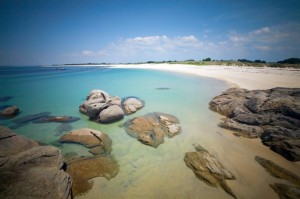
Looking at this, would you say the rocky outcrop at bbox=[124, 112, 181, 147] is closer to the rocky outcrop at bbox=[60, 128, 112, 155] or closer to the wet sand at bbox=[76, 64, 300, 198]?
the wet sand at bbox=[76, 64, 300, 198]

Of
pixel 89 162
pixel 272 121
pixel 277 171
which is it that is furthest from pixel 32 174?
pixel 272 121

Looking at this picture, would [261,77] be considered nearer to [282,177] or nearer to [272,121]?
[272,121]

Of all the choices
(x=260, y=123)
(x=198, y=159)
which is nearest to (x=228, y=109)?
(x=260, y=123)

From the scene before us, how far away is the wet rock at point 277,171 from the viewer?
5.37 m

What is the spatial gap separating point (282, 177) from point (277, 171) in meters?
0.32

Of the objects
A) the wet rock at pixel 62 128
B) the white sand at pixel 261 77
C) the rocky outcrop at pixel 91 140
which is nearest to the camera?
the rocky outcrop at pixel 91 140

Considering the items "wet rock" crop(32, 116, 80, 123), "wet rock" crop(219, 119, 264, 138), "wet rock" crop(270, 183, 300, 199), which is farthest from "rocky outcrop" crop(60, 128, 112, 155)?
"wet rock" crop(219, 119, 264, 138)

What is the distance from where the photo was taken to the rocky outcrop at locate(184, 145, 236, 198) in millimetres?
5342

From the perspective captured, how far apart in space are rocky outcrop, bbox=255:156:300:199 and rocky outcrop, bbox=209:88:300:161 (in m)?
1.00

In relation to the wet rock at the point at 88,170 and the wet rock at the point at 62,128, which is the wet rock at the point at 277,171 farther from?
the wet rock at the point at 62,128

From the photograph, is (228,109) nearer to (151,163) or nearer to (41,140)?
(151,163)

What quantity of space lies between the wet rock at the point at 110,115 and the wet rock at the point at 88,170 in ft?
13.5

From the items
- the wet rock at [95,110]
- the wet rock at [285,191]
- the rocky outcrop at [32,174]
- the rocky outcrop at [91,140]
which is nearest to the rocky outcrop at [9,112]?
the wet rock at [95,110]

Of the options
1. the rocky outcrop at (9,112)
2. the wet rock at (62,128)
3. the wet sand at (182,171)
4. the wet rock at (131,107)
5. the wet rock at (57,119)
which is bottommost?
the wet sand at (182,171)
